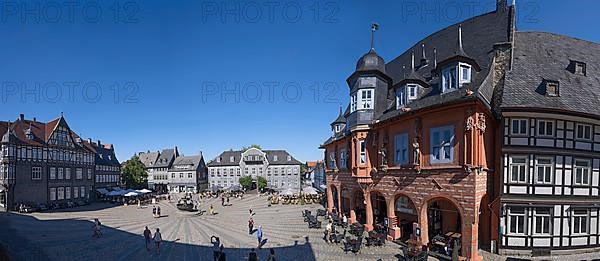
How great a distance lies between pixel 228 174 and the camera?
3216 inches

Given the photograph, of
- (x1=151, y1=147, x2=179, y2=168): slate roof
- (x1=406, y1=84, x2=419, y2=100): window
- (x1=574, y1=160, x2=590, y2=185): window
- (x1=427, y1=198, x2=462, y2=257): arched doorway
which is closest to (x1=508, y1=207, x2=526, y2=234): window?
(x1=427, y1=198, x2=462, y2=257): arched doorway

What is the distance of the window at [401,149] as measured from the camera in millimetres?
19172

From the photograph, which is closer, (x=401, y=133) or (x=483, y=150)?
(x=483, y=150)

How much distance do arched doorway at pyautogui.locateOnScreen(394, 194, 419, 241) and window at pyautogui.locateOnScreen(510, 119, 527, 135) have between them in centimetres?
698

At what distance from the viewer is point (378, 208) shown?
26.3 metres

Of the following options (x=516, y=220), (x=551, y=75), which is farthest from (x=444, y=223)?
(x=551, y=75)

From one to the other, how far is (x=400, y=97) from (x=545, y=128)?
7.23m

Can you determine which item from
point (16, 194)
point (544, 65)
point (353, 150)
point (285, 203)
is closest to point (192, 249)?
point (353, 150)

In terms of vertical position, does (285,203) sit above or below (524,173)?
below

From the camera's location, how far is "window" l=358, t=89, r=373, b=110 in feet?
74.9

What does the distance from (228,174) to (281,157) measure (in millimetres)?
13264

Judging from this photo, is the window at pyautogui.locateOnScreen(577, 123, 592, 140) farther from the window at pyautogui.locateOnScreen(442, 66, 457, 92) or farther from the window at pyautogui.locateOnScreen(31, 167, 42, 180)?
the window at pyautogui.locateOnScreen(31, 167, 42, 180)

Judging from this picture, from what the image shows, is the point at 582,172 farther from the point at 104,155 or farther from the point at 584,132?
the point at 104,155

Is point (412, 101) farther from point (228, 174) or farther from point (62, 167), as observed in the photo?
point (228, 174)
